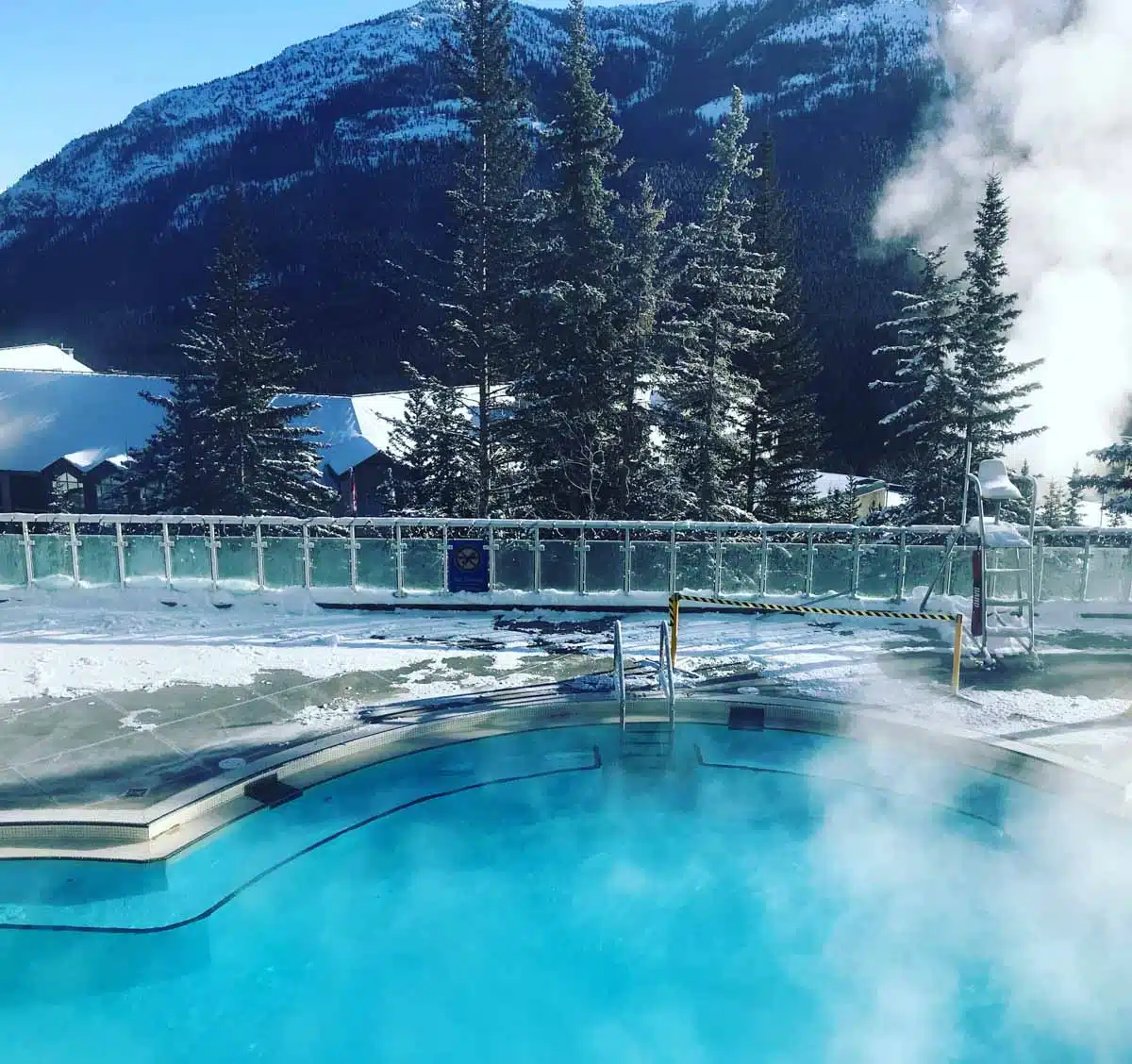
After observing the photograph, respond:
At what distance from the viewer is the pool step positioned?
11.4 meters

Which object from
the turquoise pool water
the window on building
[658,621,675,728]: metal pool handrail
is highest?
the window on building

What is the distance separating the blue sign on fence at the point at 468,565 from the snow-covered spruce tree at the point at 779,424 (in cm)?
1910

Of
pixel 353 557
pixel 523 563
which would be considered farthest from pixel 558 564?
pixel 353 557

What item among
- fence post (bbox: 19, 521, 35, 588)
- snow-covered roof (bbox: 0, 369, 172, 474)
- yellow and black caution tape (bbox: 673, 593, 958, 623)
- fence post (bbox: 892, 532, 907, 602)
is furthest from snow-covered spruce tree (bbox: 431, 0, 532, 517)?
snow-covered roof (bbox: 0, 369, 172, 474)

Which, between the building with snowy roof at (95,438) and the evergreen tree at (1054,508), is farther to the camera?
the evergreen tree at (1054,508)

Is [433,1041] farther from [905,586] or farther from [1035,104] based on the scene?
[1035,104]

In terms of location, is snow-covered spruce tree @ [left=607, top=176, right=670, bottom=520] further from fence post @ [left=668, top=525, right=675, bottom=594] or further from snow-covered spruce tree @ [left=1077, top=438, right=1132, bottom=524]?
snow-covered spruce tree @ [left=1077, top=438, right=1132, bottom=524]

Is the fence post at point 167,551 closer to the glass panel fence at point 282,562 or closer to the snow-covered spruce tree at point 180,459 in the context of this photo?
the glass panel fence at point 282,562

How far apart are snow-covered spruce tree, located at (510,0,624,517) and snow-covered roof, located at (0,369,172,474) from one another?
26.0 m

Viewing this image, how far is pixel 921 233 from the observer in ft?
270

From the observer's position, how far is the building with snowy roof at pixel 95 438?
44.4 meters

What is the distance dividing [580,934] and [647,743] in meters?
3.27

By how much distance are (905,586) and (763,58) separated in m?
157

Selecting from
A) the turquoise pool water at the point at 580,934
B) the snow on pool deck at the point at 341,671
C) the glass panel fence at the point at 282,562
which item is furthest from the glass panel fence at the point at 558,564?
the turquoise pool water at the point at 580,934
